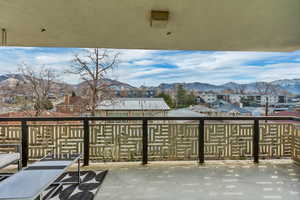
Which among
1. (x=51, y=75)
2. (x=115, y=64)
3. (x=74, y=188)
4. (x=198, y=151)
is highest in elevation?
(x=115, y=64)

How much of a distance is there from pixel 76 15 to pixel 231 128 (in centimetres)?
340

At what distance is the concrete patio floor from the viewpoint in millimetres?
2352

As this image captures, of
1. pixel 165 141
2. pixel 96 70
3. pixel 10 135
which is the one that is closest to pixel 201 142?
pixel 165 141

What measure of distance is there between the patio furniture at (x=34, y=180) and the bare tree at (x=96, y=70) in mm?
3834

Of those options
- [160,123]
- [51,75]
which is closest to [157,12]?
[160,123]

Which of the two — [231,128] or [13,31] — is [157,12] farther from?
[231,128]

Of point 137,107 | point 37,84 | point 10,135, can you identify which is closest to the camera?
point 10,135

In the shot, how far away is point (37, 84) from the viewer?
18.9 feet

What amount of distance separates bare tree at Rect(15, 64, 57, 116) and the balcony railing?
2.69m

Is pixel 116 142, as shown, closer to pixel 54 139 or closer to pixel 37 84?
pixel 54 139

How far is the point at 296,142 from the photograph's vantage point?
11.5ft

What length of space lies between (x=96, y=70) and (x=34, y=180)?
16.0 feet

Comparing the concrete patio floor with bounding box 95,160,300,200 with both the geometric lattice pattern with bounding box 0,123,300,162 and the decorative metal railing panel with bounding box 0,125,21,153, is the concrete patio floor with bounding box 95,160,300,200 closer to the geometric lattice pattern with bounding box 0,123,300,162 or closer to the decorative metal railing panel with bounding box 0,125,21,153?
the geometric lattice pattern with bounding box 0,123,300,162

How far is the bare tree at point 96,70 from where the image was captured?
609 cm
